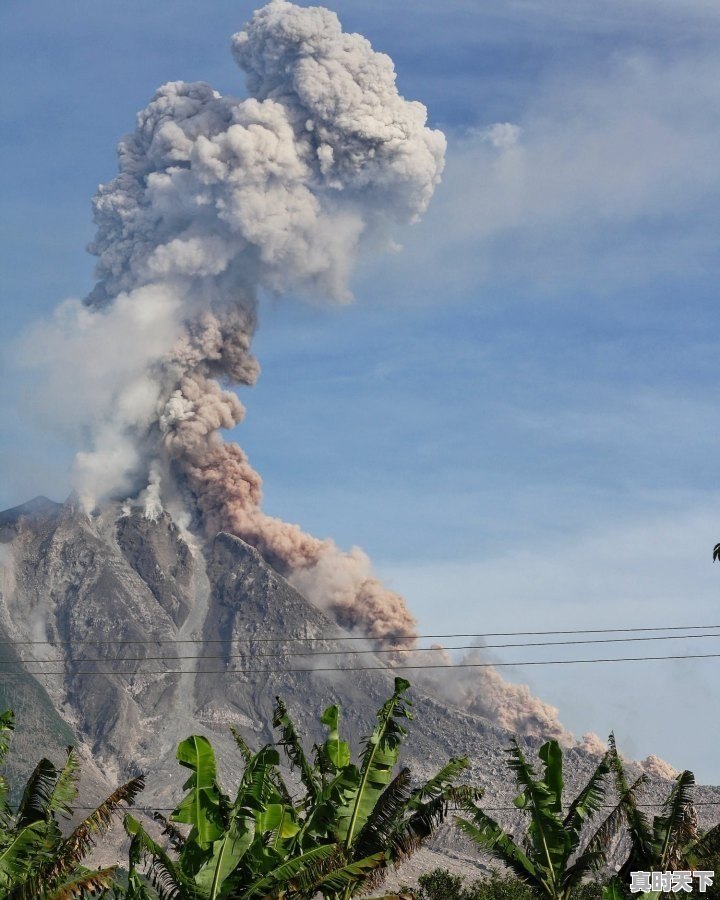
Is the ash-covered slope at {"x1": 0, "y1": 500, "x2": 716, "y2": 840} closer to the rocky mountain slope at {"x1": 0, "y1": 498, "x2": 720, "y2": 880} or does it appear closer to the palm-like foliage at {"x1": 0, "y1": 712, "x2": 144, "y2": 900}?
the rocky mountain slope at {"x1": 0, "y1": 498, "x2": 720, "y2": 880}

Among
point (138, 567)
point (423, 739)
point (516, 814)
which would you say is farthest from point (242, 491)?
Answer: point (516, 814)

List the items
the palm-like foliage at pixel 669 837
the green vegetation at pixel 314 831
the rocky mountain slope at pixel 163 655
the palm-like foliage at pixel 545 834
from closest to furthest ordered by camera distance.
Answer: the green vegetation at pixel 314 831 → the palm-like foliage at pixel 545 834 → the palm-like foliage at pixel 669 837 → the rocky mountain slope at pixel 163 655

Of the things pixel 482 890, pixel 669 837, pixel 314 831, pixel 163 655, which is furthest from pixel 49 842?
pixel 163 655

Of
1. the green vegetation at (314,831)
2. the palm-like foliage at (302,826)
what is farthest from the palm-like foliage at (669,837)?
the palm-like foliage at (302,826)

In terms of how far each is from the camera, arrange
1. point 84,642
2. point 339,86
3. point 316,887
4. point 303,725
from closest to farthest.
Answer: point 316,887 → point 339,86 → point 303,725 → point 84,642

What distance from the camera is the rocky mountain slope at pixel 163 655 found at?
14450 centimetres

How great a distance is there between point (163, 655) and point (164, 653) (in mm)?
1005

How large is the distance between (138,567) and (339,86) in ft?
253

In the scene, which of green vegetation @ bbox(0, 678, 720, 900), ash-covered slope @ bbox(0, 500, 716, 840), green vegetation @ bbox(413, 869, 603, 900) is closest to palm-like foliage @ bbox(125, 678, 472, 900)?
green vegetation @ bbox(0, 678, 720, 900)

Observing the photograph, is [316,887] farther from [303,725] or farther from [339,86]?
[303,725]

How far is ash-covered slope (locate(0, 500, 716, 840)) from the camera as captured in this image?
145500 mm

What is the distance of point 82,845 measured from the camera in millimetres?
17297

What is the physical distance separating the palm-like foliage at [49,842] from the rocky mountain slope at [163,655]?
397ft

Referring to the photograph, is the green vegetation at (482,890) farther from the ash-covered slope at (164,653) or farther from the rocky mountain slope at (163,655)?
the ash-covered slope at (164,653)
